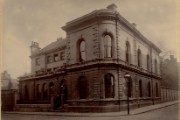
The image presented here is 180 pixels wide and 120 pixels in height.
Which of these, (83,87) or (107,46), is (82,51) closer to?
(107,46)

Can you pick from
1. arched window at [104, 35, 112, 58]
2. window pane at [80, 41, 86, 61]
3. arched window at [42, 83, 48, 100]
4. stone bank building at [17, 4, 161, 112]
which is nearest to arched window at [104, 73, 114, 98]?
stone bank building at [17, 4, 161, 112]

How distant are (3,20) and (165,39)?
5509 millimetres

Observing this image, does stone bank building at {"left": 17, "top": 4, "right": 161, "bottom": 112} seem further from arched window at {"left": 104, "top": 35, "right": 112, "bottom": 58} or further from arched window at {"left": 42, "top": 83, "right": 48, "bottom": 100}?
arched window at {"left": 42, "top": 83, "right": 48, "bottom": 100}

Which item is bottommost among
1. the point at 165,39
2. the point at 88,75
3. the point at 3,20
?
the point at 88,75

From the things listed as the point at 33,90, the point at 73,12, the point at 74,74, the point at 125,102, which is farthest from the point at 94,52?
the point at 33,90

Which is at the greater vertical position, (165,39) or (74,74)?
(165,39)

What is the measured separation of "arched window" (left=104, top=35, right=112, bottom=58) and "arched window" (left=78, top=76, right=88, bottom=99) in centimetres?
195

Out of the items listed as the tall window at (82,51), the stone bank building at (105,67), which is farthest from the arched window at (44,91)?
the tall window at (82,51)

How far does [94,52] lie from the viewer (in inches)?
606

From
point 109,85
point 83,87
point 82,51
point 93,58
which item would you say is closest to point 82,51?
point 82,51

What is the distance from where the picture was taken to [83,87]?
628 inches

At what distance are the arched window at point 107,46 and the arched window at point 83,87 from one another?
195 cm

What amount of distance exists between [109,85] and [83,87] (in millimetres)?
1546

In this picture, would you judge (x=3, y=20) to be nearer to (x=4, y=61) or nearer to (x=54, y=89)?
(x=4, y=61)
